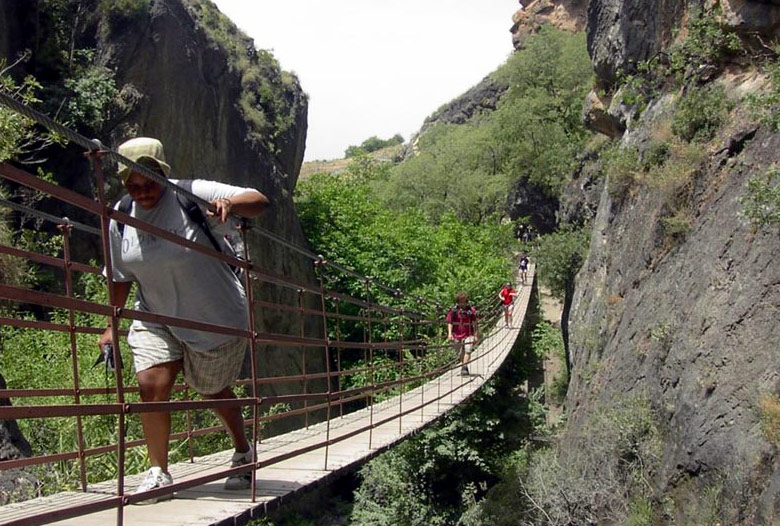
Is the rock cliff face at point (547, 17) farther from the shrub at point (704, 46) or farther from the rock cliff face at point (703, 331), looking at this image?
the rock cliff face at point (703, 331)

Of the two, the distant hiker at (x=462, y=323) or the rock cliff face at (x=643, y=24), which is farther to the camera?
the distant hiker at (x=462, y=323)

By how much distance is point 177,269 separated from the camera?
8.82ft

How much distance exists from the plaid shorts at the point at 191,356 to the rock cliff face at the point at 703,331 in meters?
3.96

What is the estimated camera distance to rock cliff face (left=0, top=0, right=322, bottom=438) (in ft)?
45.1

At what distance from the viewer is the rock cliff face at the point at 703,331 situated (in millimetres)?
6074

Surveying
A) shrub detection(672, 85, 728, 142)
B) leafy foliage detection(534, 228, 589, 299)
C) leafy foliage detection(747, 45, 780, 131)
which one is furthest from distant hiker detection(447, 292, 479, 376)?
leafy foliage detection(534, 228, 589, 299)

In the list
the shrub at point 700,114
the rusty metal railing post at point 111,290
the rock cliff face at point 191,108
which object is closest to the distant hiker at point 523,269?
the rock cliff face at point 191,108

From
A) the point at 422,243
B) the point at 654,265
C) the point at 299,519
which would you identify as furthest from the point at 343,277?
the point at 654,265

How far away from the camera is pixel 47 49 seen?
42.3 feet

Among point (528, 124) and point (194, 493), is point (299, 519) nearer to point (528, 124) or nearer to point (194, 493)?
point (194, 493)

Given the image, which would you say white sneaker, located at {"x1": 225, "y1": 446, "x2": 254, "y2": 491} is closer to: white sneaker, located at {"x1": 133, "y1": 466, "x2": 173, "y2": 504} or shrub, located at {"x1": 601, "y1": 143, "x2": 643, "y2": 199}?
white sneaker, located at {"x1": 133, "y1": 466, "x2": 173, "y2": 504}

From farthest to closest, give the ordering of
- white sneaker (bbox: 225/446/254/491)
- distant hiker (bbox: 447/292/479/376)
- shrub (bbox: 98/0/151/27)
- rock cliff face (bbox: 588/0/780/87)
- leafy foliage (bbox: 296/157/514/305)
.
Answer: leafy foliage (bbox: 296/157/514/305) < shrub (bbox: 98/0/151/27) < distant hiker (bbox: 447/292/479/376) < rock cliff face (bbox: 588/0/780/87) < white sneaker (bbox: 225/446/254/491)

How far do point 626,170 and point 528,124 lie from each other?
68.5 ft

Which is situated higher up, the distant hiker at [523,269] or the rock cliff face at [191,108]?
the rock cliff face at [191,108]
